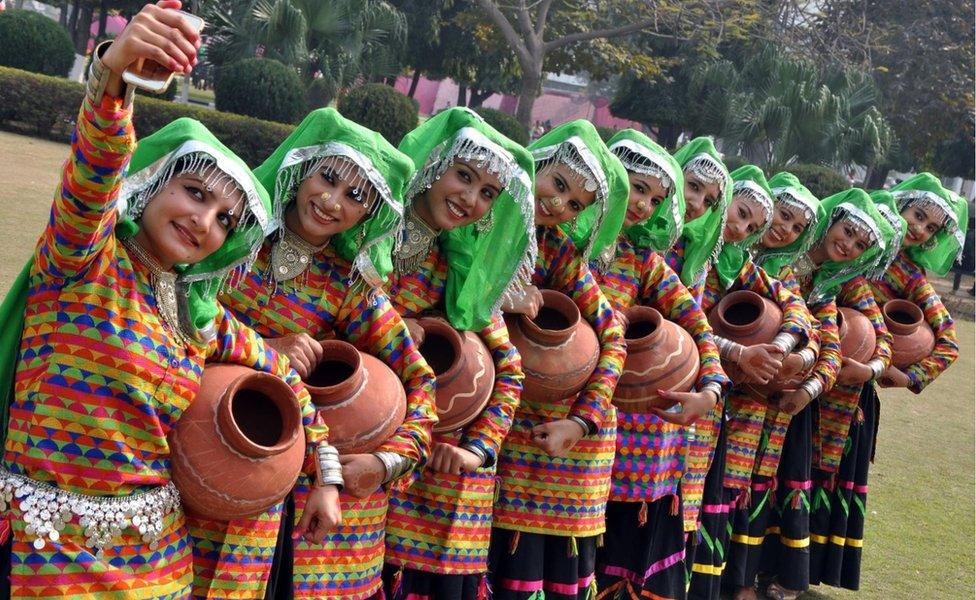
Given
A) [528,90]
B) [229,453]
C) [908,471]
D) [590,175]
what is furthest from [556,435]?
[528,90]

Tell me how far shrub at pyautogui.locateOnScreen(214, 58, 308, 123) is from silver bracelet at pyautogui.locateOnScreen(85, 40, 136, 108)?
16.8 metres

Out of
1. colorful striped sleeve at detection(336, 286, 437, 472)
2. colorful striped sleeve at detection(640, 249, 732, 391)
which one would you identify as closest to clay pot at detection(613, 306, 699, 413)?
colorful striped sleeve at detection(640, 249, 732, 391)

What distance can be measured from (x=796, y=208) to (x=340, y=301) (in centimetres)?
295

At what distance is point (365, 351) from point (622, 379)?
1.28 m

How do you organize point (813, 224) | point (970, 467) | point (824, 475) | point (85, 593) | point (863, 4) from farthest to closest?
point (863, 4), point (970, 467), point (824, 475), point (813, 224), point (85, 593)

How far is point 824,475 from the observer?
652 cm

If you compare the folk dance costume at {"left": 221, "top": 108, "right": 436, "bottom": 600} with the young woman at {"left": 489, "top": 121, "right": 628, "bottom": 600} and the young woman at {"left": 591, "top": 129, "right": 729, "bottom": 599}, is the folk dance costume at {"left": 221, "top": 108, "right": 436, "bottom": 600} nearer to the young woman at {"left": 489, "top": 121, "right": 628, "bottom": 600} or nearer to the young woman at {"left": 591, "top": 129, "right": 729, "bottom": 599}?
the young woman at {"left": 489, "top": 121, "right": 628, "bottom": 600}

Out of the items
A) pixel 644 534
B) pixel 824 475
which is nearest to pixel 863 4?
pixel 824 475

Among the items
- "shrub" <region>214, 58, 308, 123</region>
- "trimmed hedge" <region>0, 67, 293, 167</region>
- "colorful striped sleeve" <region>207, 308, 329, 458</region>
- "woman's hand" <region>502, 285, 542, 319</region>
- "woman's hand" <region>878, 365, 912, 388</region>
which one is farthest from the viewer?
"shrub" <region>214, 58, 308, 123</region>

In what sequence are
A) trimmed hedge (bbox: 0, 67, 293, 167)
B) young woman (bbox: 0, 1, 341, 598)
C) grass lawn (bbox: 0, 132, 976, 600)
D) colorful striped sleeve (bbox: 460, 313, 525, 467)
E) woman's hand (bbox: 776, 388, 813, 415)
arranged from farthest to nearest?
1. trimmed hedge (bbox: 0, 67, 293, 167)
2. grass lawn (bbox: 0, 132, 976, 600)
3. woman's hand (bbox: 776, 388, 813, 415)
4. colorful striped sleeve (bbox: 460, 313, 525, 467)
5. young woman (bbox: 0, 1, 341, 598)

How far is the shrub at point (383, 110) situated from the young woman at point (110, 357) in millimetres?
14607

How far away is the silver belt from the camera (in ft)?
8.56

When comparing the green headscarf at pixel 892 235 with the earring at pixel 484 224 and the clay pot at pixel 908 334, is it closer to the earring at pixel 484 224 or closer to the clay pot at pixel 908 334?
the clay pot at pixel 908 334

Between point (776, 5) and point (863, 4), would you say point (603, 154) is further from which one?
point (863, 4)
